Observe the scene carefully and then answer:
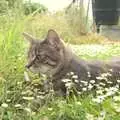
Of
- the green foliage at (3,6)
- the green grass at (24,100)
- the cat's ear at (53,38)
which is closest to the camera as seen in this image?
the green grass at (24,100)

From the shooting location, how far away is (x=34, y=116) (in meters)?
3.77

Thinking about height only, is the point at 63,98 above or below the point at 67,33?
above

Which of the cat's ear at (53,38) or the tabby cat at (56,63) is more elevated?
the cat's ear at (53,38)

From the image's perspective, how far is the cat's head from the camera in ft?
15.1

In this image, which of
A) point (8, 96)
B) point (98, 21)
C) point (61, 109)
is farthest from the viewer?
point (98, 21)

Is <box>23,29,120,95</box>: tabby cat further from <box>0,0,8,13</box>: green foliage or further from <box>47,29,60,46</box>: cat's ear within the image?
<box>0,0,8,13</box>: green foliage

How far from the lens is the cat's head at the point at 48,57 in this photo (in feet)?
15.1

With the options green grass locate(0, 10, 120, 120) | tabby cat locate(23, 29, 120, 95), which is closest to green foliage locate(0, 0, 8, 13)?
green grass locate(0, 10, 120, 120)

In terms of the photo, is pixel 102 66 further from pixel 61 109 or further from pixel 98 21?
pixel 98 21

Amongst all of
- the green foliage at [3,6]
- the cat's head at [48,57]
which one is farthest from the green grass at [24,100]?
the green foliage at [3,6]

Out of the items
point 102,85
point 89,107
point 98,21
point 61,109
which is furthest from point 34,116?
point 98,21

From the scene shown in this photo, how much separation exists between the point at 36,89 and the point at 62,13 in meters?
9.68

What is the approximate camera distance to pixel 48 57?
15.2 ft

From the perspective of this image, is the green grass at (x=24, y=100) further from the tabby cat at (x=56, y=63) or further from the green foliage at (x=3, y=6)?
the green foliage at (x=3, y=6)
